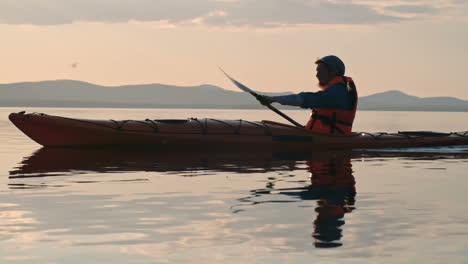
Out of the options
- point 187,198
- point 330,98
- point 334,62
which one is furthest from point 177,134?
point 187,198

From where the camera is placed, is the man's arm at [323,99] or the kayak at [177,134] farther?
the kayak at [177,134]

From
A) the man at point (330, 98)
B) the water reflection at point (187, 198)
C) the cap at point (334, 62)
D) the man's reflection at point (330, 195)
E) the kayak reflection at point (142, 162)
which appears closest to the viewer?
the man's reflection at point (330, 195)

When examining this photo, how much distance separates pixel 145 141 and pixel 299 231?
9878mm

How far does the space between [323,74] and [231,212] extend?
30.0 ft

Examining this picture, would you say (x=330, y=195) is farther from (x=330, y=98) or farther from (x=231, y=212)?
(x=330, y=98)

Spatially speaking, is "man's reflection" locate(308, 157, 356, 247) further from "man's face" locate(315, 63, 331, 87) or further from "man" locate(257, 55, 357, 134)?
"man's face" locate(315, 63, 331, 87)

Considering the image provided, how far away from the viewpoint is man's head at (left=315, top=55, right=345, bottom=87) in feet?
54.6

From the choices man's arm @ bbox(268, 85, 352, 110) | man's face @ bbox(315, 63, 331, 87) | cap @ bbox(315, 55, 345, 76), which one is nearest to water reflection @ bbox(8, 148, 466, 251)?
man's arm @ bbox(268, 85, 352, 110)

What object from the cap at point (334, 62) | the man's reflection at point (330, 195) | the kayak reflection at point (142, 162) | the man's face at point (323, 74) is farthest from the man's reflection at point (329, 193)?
the cap at point (334, 62)

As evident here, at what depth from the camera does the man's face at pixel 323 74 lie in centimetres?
1672

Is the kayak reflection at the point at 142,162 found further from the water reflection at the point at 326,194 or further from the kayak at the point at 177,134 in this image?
the water reflection at the point at 326,194

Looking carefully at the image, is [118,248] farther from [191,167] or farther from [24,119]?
[24,119]

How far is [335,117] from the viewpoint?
55.8ft

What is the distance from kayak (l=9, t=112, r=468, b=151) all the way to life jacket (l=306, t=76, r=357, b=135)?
22cm
